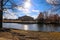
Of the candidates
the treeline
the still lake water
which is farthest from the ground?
the treeline

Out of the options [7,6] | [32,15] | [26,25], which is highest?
[7,6]

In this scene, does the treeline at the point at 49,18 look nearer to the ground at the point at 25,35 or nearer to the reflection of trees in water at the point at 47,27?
the reflection of trees in water at the point at 47,27

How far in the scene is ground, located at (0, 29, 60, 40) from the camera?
122 inches

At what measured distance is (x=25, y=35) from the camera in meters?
3.31

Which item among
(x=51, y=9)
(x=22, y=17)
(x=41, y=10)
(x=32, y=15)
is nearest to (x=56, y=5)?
(x=51, y=9)

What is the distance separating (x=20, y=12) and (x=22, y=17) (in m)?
0.13

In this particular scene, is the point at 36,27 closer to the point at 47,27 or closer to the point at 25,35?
the point at 47,27

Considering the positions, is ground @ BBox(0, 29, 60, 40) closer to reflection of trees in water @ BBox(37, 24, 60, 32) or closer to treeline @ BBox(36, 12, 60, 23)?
reflection of trees in water @ BBox(37, 24, 60, 32)

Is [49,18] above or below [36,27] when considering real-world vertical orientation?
above

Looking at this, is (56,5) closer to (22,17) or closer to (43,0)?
(43,0)

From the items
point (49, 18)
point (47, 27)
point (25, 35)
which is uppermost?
point (49, 18)

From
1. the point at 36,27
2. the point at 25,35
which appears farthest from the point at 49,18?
the point at 25,35

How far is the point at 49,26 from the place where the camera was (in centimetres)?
367

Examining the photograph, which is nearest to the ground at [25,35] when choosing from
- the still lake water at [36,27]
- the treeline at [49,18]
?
the still lake water at [36,27]
